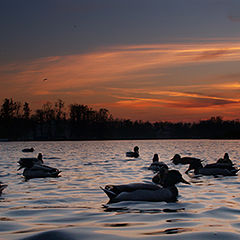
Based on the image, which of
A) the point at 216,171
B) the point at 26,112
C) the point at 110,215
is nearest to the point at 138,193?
the point at 110,215

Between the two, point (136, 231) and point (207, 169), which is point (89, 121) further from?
point (136, 231)

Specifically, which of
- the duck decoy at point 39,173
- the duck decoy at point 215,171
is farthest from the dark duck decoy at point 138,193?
the duck decoy at point 215,171

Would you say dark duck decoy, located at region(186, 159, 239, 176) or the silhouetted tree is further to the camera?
the silhouetted tree

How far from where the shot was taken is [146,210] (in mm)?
9781

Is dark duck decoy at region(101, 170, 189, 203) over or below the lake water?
over

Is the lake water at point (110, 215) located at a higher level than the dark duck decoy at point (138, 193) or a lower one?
lower

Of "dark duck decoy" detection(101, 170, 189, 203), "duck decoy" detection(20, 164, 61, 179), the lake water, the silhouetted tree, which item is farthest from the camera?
the silhouetted tree

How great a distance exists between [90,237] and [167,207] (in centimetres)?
368

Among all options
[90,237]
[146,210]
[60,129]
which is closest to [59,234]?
[90,237]

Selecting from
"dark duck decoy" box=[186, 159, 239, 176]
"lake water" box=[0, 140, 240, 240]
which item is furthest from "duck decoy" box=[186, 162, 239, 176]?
"lake water" box=[0, 140, 240, 240]

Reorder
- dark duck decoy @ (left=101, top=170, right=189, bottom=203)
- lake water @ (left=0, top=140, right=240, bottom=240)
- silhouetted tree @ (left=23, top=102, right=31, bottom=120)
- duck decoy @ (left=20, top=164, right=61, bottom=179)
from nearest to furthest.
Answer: lake water @ (left=0, top=140, right=240, bottom=240)
dark duck decoy @ (left=101, top=170, right=189, bottom=203)
duck decoy @ (left=20, top=164, right=61, bottom=179)
silhouetted tree @ (left=23, top=102, right=31, bottom=120)

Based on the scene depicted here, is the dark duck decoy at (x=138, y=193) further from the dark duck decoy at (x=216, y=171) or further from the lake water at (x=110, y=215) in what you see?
the dark duck decoy at (x=216, y=171)

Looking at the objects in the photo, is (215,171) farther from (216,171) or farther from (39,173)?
(39,173)

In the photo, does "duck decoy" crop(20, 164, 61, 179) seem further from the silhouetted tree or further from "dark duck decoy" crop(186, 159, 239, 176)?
the silhouetted tree
